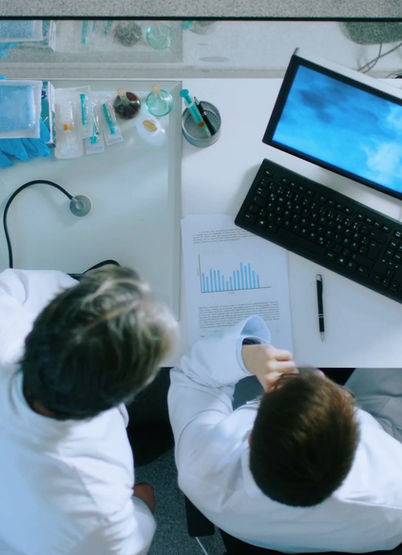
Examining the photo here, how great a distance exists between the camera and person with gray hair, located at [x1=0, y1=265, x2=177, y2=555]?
1.77 ft

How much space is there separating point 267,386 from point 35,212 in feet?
1.81

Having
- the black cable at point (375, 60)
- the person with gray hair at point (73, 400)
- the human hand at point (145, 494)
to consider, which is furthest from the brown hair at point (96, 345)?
the black cable at point (375, 60)

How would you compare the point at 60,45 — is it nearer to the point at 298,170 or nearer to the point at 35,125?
Answer: the point at 35,125

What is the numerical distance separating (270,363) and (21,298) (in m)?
0.44

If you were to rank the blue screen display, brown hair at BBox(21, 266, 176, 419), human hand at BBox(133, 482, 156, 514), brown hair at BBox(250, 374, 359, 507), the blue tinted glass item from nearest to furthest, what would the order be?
brown hair at BBox(21, 266, 176, 419) < brown hair at BBox(250, 374, 359, 507) < the blue screen display < the blue tinted glass item < human hand at BBox(133, 482, 156, 514)

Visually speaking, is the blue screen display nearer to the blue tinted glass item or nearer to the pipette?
the pipette

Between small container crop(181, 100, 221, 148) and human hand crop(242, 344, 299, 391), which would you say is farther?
small container crop(181, 100, 221, 148)

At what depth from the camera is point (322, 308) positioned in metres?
0.90

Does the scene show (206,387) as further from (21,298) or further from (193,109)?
(193,109)

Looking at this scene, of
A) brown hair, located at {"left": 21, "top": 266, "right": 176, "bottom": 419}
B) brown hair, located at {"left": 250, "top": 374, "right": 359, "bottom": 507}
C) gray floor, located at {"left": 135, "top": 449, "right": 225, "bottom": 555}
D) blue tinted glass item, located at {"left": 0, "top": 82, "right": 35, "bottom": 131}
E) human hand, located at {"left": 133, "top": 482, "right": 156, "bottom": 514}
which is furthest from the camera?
gray floor, located at {"left": 135, "top": 449, "right": 225, "bottom": 555}

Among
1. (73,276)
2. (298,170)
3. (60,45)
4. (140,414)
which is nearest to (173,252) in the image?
(73,276)

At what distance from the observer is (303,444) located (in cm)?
64

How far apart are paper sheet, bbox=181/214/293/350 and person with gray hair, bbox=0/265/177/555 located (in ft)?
0.76

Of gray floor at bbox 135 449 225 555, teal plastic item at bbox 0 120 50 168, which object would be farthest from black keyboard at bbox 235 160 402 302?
gray floor at bbox 135 449 225 555
